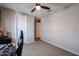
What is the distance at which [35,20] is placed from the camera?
6.44ft

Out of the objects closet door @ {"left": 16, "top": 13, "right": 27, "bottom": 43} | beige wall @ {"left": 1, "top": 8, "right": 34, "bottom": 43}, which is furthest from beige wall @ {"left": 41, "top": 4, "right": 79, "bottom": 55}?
closet door @ {"left": 16, "top": 13, "right": 27, "bottom": 43}

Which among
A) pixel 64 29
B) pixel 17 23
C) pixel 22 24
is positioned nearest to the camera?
pixel 17 23

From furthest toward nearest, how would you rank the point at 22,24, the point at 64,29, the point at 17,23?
1. the point at 64,29
2. the point at 22,24
3. the point at 17,23

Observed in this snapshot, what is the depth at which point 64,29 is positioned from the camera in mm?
2547

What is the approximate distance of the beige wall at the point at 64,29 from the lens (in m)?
2.43

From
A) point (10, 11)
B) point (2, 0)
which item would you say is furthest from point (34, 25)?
point (2, 0)

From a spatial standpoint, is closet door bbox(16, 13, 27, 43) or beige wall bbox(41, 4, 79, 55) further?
beige wall bbox(41, 4, 79, 55)

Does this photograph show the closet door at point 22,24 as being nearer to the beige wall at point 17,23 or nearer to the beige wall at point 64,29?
the beige wall at point 17,23

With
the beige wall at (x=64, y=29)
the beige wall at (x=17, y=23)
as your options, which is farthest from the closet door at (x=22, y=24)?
the beige wall at (x=64, y=29)

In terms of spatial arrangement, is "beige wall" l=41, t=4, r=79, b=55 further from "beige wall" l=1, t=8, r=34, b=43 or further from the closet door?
the closet door

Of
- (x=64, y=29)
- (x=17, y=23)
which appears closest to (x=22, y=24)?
(x=17, y=23)

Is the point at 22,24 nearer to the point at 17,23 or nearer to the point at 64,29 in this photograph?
the point at 17,23

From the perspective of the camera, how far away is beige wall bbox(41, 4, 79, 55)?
7.97ft

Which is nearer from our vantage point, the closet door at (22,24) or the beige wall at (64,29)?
the closet door at (22,24)
